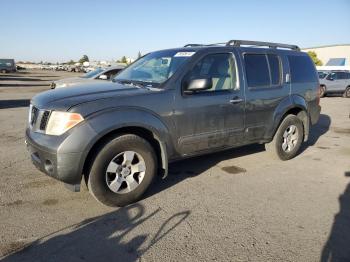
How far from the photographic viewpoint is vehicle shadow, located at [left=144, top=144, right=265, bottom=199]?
15.7ft

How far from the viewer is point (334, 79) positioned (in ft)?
68.4

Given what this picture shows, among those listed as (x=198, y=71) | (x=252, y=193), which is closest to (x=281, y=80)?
(x=198, y=71)

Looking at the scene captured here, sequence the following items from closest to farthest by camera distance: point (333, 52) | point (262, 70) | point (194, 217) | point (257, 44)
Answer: point (194, 217) → point (262, 70) → point (257, 44) → point (333, 52)

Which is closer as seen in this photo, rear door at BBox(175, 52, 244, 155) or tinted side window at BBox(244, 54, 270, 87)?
rear door at BBox(175, 52, 244, 155)

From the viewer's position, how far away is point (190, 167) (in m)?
5.59

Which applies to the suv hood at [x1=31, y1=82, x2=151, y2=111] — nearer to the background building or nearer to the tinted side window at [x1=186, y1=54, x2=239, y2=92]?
the tinted side window at [x1=186, y1=54, x2=239, y2=92]

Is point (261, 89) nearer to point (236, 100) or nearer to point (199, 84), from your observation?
point (236, 100)

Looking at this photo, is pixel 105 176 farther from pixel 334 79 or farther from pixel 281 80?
pixel 334 79

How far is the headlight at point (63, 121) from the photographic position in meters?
3.61

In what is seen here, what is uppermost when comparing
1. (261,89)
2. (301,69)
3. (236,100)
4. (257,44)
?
(257,44)

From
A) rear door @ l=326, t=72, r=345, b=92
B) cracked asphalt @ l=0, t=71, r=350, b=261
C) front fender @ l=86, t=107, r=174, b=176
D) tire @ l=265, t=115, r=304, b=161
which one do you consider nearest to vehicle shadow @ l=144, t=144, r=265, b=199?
cracked asphalt @ l=0, t=71, r=350, b=261

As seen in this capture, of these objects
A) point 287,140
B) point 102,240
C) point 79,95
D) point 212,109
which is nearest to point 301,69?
point 287,140

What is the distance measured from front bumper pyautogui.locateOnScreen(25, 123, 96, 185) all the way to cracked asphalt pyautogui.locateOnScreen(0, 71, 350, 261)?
0.49m

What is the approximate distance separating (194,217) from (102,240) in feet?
3.44
